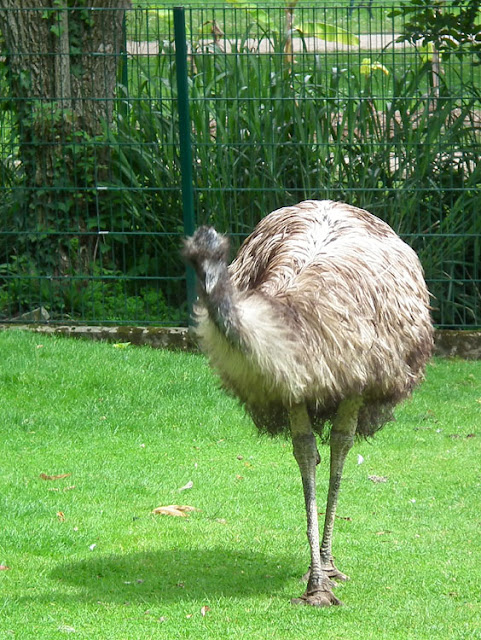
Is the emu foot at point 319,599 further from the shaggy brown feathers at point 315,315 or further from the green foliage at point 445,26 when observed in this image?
the green foliage at point 445,26

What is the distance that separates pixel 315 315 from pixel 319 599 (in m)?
1.21

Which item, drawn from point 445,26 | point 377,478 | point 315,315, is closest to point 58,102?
point 445,26

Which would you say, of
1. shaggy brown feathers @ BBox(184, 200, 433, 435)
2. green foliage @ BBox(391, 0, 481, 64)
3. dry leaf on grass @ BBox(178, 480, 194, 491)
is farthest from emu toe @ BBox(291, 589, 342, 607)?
green foliage @ BBox(391, 0, 481, 64)

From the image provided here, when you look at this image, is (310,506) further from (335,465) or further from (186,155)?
(186,155)

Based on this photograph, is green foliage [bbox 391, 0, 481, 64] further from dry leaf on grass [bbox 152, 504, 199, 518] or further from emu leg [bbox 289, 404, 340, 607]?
emu leg [bbox 289, 404, 340, 607]

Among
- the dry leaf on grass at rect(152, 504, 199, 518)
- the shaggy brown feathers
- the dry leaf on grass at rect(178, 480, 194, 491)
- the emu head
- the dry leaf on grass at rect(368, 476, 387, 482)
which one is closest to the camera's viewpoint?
the emu head

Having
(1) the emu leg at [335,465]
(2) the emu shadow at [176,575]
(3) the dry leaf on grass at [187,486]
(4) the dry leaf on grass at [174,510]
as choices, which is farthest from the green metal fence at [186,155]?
(1) the emu leg at [335,465]

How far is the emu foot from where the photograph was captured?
466 centimetres

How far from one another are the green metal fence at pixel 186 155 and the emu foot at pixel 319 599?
15.5ft

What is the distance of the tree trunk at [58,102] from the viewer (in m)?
9.37

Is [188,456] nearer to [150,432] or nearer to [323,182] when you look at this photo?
[150,432]

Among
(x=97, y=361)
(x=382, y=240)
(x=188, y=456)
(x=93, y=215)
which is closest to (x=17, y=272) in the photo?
(x=93, y=215)

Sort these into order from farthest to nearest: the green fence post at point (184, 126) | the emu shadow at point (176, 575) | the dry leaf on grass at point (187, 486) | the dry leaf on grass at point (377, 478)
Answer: the green fence post at point (184, 126) → the dry leaf on grass at point (377, 478) → the dry leaf on grass at point (187, 486) → the emu shadow at point (176, 575)

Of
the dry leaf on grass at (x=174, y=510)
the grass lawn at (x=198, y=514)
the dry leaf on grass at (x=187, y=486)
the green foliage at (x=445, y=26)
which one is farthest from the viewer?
the green foliage at (x=445, y=26)
